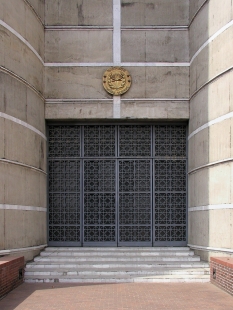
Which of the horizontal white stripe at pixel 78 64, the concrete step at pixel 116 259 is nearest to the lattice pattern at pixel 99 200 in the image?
the concrete step at pixel 116 259

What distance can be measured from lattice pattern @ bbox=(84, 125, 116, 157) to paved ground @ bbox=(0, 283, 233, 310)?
15.8 feet

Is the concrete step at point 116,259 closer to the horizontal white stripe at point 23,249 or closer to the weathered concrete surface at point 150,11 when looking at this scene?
the horizontal white stripe at point 23,249

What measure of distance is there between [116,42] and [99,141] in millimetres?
3251

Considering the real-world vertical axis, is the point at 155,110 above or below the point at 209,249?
above

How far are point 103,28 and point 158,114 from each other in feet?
10.9

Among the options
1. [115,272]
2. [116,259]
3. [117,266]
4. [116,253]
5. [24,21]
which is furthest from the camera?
[116,253]

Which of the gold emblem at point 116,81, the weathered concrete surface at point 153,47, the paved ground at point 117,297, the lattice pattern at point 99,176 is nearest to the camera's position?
the paved ground at point 117,297

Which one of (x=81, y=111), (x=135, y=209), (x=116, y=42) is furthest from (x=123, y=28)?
(x=135, y=209)

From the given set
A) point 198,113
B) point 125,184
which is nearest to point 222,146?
point 198,113

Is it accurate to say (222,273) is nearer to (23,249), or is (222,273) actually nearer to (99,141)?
(23,249)

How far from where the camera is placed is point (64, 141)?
49.2ft

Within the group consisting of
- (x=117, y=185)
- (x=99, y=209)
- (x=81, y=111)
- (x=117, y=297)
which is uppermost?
(x=81, y=111)

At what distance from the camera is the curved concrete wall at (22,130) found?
12.0m

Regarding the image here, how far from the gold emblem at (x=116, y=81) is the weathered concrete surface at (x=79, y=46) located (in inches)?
17.1
